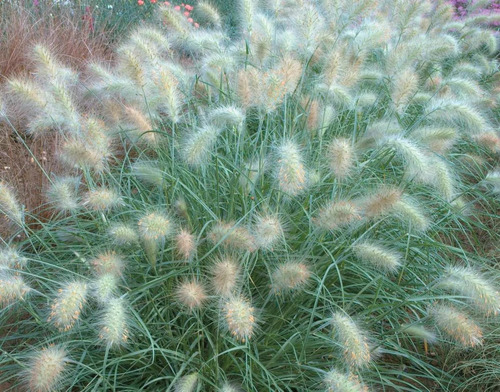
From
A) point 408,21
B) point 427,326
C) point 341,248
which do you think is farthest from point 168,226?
point 408,21

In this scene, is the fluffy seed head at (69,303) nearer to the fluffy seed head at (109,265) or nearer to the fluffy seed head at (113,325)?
the fluffy seed head at (113,325)

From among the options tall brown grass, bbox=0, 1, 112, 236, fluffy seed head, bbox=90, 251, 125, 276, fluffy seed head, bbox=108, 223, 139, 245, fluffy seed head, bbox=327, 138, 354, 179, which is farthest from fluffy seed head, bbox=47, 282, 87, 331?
tall brown grass, bbox=0, 1, 112, 236

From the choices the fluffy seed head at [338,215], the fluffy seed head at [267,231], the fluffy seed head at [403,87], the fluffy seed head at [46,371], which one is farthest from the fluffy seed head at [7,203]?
the fluffy seed head at [403,87]

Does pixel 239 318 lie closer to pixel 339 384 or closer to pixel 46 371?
pixel 339 384

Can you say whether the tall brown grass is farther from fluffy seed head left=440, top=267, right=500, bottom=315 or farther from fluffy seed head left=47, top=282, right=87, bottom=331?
fluffy seed head left=440, top=267, right=500, bottom=315

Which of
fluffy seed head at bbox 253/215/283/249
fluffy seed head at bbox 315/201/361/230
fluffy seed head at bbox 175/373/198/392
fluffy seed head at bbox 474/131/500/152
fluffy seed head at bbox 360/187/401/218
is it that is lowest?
fluffy seed head at bbox 175/373/198/392

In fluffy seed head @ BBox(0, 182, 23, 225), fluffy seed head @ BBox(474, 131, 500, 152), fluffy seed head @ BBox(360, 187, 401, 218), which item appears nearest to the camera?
fluffy seed head @ BBox(360, 187, 401, 218)

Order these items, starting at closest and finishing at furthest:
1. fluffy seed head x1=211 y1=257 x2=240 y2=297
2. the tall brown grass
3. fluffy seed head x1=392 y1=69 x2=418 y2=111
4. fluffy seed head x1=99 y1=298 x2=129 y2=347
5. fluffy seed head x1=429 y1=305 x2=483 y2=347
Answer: fluffy seed head x1=99 y1=298 x2=129 y2=347 < fluffy seed head x1=211 y1=257 x2=240 y2=297 < fluffy seed head x1=429 y1=305 x2=483 y2=347 < fluffy seed head x1=392 y1=69 x2=418 y2=111 < the tall brown grass
